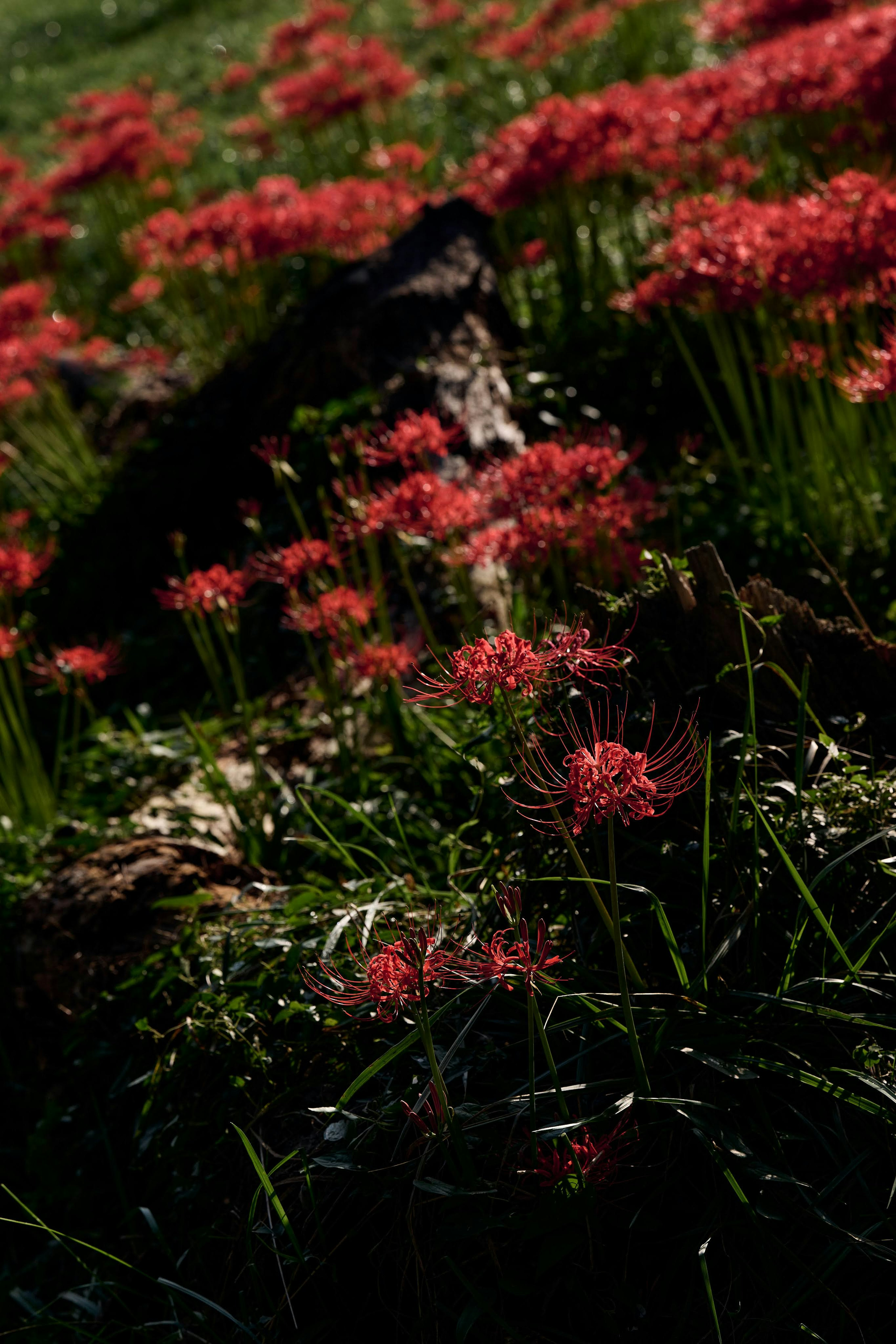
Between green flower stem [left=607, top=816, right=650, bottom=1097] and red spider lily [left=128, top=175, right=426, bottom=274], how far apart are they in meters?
6.32

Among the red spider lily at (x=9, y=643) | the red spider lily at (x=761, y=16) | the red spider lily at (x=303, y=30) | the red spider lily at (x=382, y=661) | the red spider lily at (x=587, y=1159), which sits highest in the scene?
the red spider lily at (x=303, y=30)

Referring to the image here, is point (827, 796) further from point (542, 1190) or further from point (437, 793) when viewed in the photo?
point (437, 793)

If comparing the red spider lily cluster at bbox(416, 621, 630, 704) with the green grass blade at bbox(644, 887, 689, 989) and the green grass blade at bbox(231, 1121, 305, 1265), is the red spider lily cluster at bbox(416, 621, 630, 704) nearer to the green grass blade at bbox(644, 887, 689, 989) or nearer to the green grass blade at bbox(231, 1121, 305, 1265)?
the green grass blade at bbox(644, 887, 689, 989)

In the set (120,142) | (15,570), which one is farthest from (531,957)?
(120,142)

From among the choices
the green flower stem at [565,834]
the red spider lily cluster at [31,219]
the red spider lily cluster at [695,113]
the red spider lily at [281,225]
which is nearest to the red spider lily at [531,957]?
the green flower stem at [565,834]

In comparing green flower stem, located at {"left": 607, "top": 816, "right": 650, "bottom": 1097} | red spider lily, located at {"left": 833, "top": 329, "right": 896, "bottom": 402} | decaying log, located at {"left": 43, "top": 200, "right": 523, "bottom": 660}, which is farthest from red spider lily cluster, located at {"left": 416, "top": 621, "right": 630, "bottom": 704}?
decaying log, located at {"left": 43, "top": 200, "right": 523, "bottom": 660}

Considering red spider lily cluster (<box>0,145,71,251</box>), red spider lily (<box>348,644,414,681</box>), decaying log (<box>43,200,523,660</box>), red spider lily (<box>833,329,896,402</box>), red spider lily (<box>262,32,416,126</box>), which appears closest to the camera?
red spider lily (<box>833,329,896,402</box>)

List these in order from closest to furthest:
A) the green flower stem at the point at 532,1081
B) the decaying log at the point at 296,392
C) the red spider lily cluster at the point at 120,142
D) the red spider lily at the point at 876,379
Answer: the green flower stem at the point at 532,1081
the red spider lily at the point at 876,379
the decaying log at the point at 296,392
the red spider lily cluster at the point at 120,142

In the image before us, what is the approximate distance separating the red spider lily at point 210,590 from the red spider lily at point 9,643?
618 mm

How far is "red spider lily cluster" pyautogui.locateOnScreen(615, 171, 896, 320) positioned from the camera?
3.67m

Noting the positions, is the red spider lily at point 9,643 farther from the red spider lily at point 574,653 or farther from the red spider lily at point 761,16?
the red spider lily at point 761,16

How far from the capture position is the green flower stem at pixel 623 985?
5.92ft

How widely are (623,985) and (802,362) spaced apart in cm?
302

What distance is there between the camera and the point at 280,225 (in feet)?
23.6
